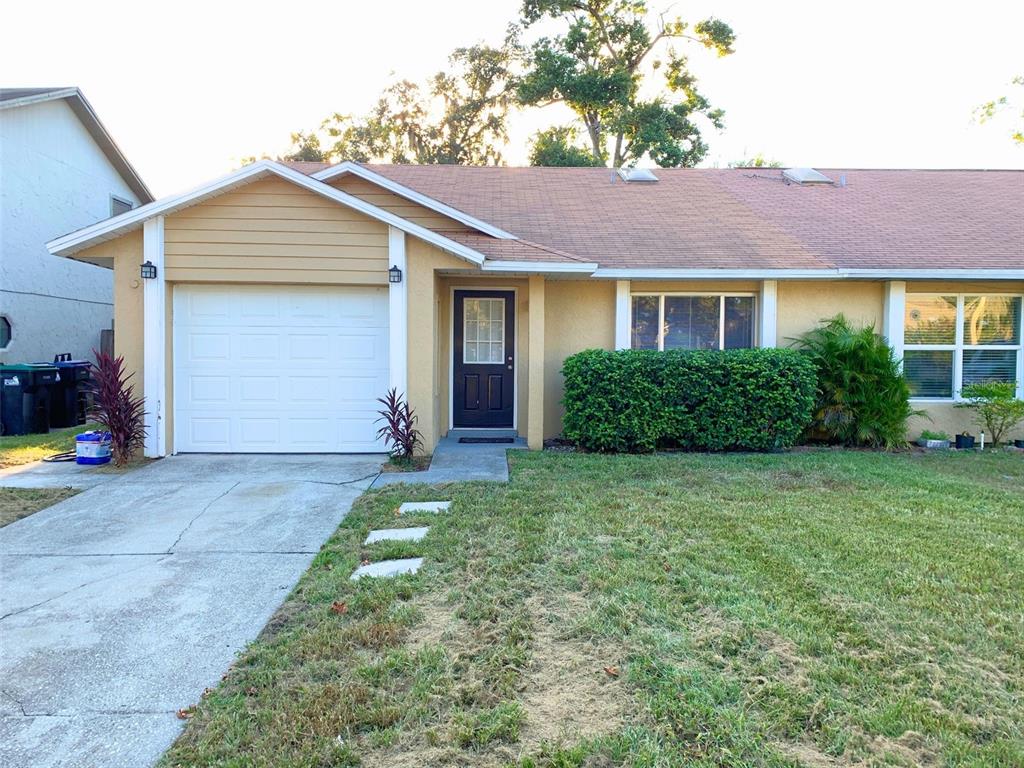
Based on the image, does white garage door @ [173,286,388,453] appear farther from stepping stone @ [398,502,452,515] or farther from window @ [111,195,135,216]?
window @ [111,195,135,216]

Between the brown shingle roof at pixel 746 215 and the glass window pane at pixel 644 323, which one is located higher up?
the brown shingle roof at pixel 746 215

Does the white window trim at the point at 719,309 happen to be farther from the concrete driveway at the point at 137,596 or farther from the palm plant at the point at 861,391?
the concrete driveway at the point at 137,596

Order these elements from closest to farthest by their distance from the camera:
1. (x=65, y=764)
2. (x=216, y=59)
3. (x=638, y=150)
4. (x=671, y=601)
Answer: (x=65, y=764) → (x=671, y=601) → (x=216, y=59) → (x=638, y=150)

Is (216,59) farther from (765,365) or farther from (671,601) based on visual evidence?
(671,601)

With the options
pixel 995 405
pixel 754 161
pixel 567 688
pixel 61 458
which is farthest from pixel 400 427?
pixel 754 161

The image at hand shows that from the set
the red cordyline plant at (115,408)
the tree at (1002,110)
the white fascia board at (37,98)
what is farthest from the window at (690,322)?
the tree at (1002,110)

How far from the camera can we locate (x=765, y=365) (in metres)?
8.52

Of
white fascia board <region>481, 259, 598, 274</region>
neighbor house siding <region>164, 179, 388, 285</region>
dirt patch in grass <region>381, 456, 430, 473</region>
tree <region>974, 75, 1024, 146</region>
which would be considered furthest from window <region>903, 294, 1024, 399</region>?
tree <region>974, 75, 1024, 146</region>

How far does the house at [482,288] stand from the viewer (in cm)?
804

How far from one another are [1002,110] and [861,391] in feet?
62.5

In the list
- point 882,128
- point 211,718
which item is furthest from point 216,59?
point 882,128

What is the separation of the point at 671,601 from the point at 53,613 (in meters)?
3.50

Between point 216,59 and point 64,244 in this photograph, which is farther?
point 216,59

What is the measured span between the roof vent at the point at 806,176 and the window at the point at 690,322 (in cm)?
497
